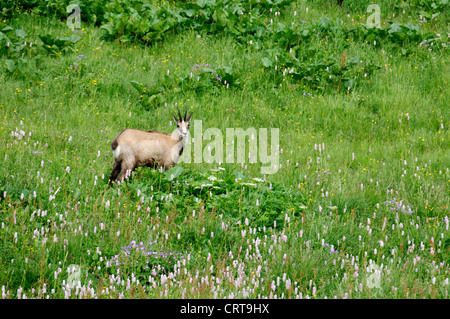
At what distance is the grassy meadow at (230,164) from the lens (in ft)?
19.9

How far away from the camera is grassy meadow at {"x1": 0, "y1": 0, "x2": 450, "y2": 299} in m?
6.05

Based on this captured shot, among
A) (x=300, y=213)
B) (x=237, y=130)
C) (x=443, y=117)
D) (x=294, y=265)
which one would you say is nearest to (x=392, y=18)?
(x=443, y=117)

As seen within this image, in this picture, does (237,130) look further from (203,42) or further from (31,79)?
(31,79)

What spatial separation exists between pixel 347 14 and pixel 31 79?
845 cm

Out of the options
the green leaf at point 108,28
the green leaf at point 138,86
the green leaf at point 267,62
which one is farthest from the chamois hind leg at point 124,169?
the green leaf at point 108,28

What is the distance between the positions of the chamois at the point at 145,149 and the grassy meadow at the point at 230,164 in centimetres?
27

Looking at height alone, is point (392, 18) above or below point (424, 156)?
above

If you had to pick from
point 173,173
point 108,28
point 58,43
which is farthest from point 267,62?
point 173,173

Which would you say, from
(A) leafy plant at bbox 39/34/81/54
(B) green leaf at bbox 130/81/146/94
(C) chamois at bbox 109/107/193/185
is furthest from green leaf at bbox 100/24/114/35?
(C) chamois at bbox 109/107/193/185

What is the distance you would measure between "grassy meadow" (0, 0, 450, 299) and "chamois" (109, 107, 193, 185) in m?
0.27

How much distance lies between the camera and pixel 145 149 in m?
8.12

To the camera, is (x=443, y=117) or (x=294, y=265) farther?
(x=443, y=117)

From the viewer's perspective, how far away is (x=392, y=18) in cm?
1504
